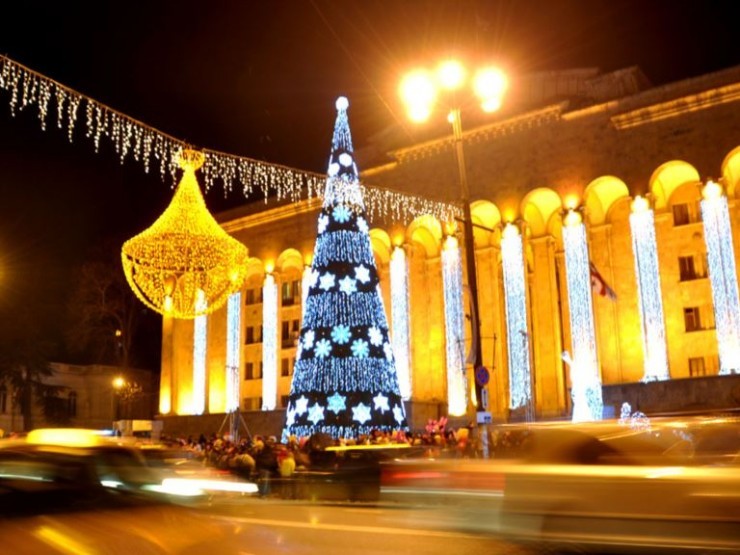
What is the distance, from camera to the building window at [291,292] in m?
39.7

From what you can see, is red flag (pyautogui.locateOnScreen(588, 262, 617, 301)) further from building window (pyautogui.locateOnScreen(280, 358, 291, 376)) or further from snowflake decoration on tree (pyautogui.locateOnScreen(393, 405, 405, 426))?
building window (pyautogui.locateOnScreen(280, 358, 291, 376))

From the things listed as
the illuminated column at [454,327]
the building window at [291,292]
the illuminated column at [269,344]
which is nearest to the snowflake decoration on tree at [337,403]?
the illuminated column at [454,327]

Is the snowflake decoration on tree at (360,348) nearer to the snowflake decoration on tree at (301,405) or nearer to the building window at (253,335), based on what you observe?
the snowflake decoration on tree at (301,405)

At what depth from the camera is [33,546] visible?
16.5ft

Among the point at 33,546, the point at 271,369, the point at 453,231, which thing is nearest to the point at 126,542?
the point at 33,546

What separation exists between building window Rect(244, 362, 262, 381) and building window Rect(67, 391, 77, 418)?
60.1 ft

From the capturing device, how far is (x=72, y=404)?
52281 mm

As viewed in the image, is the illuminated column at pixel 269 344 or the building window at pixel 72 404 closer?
the illuminated column at pixel 269 344

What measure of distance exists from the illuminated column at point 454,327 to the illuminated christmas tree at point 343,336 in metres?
7.35

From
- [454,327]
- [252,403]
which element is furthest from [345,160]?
[252,403]

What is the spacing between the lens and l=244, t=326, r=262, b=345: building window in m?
40.2

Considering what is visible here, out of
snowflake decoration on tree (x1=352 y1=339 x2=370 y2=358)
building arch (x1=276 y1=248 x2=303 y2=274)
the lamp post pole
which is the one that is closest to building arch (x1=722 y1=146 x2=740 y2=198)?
snowflake decoration on tree (x1=352 y1=339 x2=370 y2=358)

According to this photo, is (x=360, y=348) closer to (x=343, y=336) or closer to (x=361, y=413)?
(x=343, y=336)

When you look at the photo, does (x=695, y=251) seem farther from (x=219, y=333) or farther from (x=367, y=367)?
(x=219, y=333)
